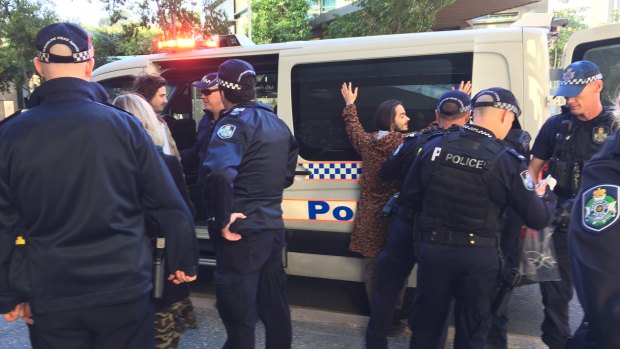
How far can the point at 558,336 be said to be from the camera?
2.80 metres

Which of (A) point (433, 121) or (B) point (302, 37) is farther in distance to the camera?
(B) point (302, 37)

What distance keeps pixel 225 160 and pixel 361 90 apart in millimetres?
1385

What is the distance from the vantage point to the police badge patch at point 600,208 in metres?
1.12

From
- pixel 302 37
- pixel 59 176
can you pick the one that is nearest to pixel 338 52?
pixel 59 176

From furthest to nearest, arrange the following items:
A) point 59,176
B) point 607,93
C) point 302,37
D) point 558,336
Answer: point 302,37 < point 607,93 < point 558,336 < point 59,176

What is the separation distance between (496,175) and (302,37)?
70.6 feet

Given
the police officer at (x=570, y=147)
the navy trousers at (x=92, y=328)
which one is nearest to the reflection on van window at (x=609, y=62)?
the police officer at (x=570, y=147)

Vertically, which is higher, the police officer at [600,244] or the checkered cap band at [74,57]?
the checkered cap band at [74,57]

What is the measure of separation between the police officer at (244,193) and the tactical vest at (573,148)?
5.44 feet

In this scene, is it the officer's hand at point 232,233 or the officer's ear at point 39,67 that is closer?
the officer's ear at point 39,67

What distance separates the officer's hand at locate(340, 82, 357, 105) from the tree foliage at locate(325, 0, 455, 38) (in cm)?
1019

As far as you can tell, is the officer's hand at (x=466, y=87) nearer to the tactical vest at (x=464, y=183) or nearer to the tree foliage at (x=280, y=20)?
the tactical vest at (x=464, y=183)

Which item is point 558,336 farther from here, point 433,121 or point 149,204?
point 149,204

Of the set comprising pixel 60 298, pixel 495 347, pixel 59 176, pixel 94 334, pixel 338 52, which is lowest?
pixel 495 347
